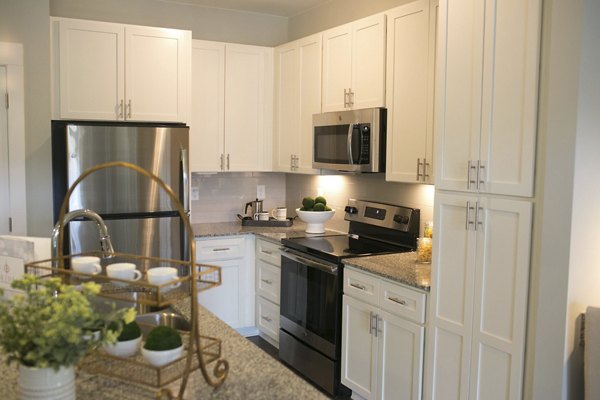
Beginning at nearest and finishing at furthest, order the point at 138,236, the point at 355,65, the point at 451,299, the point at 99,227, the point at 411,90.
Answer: the point at 99,227
the point at 451,299
the point at 411,90
the point at 355,65
the point at 138,236

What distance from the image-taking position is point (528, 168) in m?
2.25

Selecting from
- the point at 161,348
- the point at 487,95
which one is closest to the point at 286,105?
the point at 487,95

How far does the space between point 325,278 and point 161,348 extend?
82.3 inches

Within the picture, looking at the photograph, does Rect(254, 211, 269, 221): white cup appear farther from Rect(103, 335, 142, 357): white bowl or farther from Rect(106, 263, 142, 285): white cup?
Rect(106, 263, 142, 285): white cup

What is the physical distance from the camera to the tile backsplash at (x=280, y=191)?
415cm

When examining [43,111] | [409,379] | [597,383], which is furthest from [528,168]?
[43,111]

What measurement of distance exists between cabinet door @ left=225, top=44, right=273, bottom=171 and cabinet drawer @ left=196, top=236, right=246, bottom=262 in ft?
2.07

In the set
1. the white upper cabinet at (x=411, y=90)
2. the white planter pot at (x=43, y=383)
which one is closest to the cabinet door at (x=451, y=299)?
the white upper cabinet at (x=411, y=90)

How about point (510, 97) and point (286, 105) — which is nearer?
point (510, 97)

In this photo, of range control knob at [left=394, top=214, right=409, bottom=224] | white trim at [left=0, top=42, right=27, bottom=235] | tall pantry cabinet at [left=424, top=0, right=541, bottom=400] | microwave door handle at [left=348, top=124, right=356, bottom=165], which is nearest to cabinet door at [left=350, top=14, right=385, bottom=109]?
microwave door handle at [left=348, top=124, right=356, bottom=165]

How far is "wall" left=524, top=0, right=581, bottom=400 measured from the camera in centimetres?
209

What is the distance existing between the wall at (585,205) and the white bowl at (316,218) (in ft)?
7.27

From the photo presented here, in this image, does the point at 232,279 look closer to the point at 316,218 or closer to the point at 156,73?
the point at 316,218

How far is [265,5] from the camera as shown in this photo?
468 centimetres
